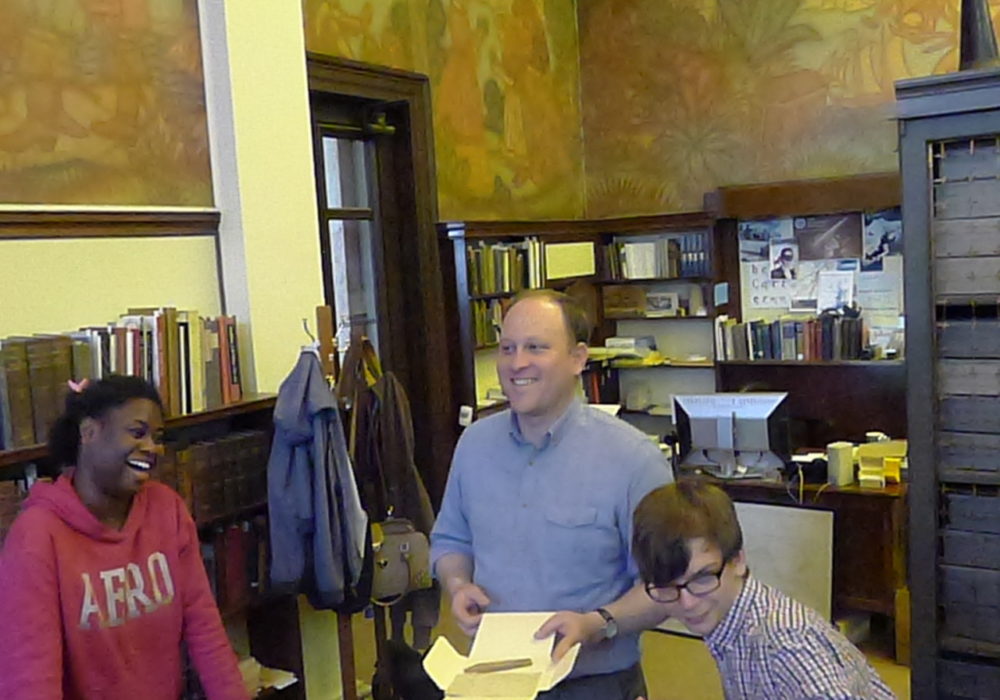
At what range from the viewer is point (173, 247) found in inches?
139

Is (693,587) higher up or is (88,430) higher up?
(88,430)

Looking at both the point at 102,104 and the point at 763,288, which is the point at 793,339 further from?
the point at 102,104

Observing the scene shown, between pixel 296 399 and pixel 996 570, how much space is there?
2.37 meters

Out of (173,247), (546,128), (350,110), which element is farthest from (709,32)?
(173,247)

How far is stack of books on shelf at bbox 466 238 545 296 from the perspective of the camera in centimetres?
585

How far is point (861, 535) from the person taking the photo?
4.65 m

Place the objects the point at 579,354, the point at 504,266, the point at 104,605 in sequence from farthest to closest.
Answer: the point at 504,266 < the point at 104,605 < the point at 579,354

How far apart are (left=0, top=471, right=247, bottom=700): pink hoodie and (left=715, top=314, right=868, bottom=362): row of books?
4.67 meters

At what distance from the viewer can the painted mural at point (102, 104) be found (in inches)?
121

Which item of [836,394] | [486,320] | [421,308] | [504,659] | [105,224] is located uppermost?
[105,224]

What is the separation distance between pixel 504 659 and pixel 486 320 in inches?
160

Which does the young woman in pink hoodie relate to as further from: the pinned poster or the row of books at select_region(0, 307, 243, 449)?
the pinned poster

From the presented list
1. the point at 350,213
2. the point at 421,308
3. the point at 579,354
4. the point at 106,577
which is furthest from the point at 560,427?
the point at 421,308

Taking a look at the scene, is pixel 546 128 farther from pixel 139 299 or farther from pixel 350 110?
pixel 139 299
